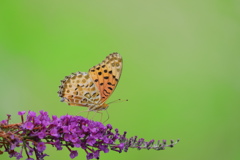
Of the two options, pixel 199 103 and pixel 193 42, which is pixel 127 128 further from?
pixel 193 42

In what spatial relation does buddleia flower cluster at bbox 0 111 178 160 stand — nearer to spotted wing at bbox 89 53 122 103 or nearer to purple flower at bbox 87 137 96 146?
purple flower at bbox 87 137 96 146

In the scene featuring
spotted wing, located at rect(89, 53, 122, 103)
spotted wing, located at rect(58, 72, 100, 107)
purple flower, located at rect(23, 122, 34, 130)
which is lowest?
purple flower, located at rect(23, 122, 34, 130)

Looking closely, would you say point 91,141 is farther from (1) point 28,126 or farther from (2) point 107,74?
(2) point 107,74

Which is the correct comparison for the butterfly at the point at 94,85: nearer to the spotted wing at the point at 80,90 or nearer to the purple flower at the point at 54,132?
the spotted wing at the point at 80,90

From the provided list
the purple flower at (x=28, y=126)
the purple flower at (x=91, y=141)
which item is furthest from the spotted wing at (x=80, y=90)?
the purple flower at (x=28, y=126)

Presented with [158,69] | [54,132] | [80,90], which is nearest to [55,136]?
[54,132]

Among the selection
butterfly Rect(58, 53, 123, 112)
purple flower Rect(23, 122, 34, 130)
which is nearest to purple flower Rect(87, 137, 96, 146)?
purple flower Rect(23, 122, 34, 130)
